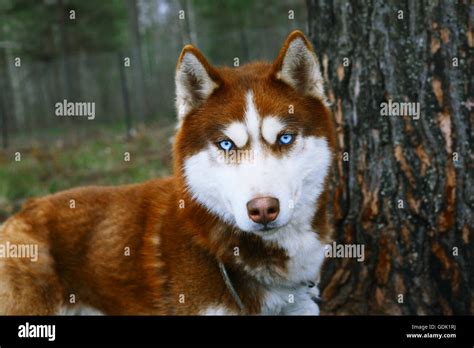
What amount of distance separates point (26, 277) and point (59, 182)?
7.42 m

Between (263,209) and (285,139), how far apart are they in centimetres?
54

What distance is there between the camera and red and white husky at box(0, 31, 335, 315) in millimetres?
3518

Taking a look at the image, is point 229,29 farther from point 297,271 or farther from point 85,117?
point 297,271

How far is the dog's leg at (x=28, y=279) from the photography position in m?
3.98

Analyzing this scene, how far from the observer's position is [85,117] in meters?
23.1

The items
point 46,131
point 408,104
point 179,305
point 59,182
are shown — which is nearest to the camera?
point 179,305

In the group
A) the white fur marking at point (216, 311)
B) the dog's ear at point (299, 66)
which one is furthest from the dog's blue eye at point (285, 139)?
the white fur marking at point (216, 311)

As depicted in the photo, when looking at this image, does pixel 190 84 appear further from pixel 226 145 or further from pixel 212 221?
pixel 212 221

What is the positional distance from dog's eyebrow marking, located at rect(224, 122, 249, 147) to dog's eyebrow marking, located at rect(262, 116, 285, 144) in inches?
4.5

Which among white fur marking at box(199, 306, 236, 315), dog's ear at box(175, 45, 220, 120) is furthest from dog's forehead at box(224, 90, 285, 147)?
white fur marking at box(199, 306, 236, 315)

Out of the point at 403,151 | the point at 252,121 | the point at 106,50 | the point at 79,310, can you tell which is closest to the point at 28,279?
the point at 79,310

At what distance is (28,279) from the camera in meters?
4.02
